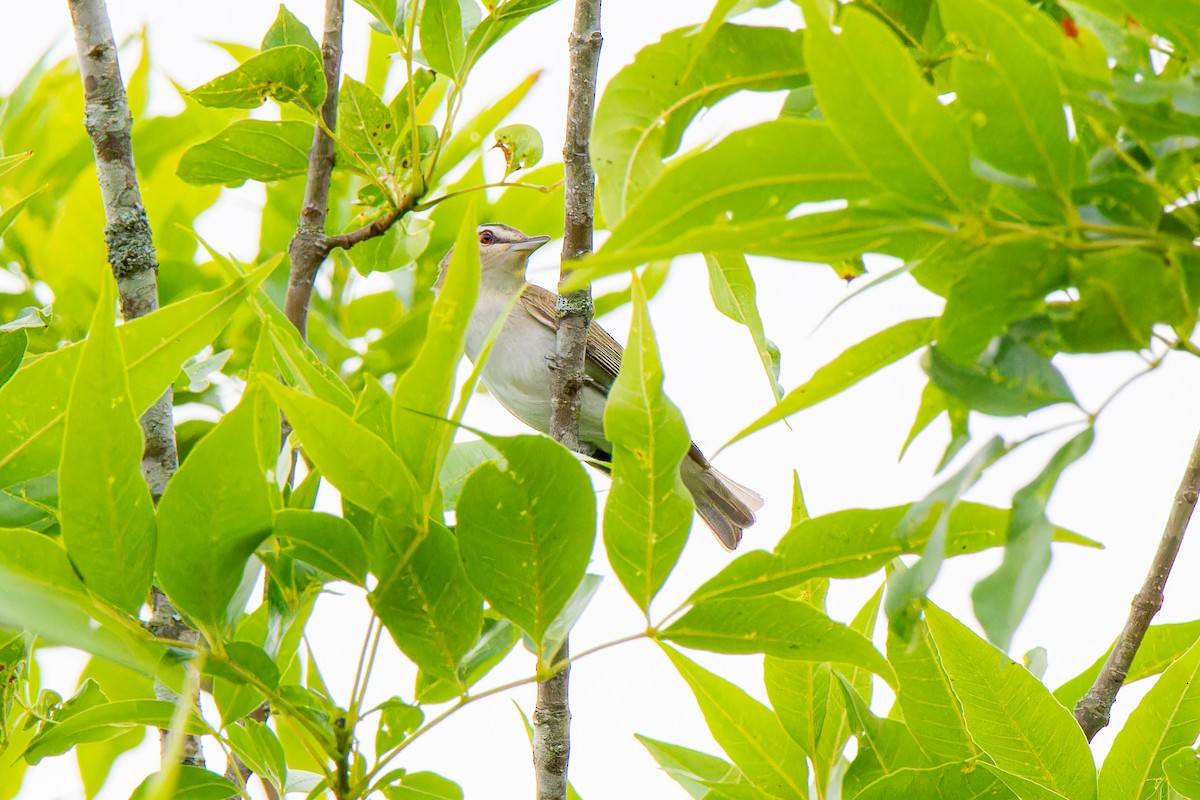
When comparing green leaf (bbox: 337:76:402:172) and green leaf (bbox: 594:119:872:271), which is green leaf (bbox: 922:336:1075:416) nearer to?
green leaf (bbox: 594:119:872:271)

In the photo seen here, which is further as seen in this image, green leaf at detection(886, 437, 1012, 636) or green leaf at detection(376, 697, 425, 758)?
green leaf at detection(376, 697, 425, 758)

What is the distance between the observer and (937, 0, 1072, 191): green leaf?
3.22 feet

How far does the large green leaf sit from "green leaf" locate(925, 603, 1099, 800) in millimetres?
1061

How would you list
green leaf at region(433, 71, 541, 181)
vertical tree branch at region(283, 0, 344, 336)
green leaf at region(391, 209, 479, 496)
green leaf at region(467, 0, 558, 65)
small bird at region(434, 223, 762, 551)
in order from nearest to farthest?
green leaf at region(391, 209, 479, 496)
green leaf at region(467, 0, 558, 65)
vertical tree branch at region(283, 0, 344, 336)
green leaf at region(433, 71, 541, 181)
small bird at region(434, 223, 762, 551)

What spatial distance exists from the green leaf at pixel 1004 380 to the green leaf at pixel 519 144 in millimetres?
2231

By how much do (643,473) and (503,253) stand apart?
13.6 feet

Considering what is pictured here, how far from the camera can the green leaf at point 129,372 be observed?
59.9 inches

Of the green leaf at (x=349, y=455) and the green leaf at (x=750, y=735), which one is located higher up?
the green leaf at (x=349, y=455)

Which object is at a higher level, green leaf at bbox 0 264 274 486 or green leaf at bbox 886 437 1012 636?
green leaf at bbox 0 264 274 486

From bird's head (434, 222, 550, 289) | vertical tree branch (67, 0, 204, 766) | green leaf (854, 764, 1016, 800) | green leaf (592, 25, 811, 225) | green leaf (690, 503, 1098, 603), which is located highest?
bird's head (434, 222, 550, 289)

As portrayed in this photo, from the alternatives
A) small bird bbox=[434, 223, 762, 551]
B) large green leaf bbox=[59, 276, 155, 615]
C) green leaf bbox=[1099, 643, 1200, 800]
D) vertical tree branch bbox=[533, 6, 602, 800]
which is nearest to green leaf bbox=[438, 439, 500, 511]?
vertical tree branch bbox=[533, 6, 602, 800]

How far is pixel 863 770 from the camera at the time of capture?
190 centimetres

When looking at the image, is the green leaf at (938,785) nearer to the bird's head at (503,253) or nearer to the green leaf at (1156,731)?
the green leaf at (1156,731)

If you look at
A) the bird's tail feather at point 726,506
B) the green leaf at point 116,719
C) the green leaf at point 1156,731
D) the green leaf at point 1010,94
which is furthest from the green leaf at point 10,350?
the bird's tail feather at point 726,506
